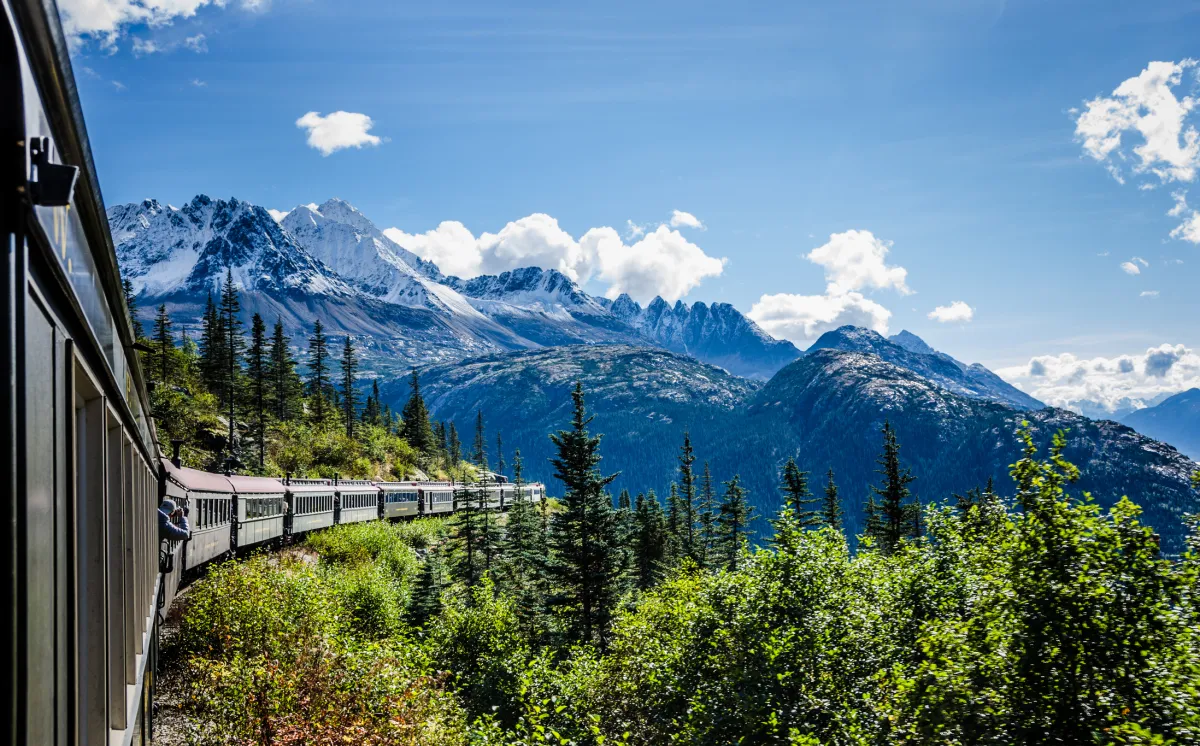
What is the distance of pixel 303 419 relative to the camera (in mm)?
87562

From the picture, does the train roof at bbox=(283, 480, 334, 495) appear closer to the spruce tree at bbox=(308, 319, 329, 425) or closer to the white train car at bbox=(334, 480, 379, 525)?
the white train car at bbox=(334, 480, 379, 525)

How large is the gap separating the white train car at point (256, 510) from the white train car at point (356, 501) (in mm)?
9671

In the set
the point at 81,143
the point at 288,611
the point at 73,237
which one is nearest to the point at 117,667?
the point at 73,237

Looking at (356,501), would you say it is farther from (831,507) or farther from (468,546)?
(831,507)

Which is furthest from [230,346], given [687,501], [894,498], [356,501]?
[894,498]

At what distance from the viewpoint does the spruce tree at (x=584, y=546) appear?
36.1 metres

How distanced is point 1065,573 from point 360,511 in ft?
146

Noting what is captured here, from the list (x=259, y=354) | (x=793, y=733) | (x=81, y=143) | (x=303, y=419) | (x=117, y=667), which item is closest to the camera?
(x=81, y=143)

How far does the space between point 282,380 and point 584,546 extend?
61.1 metres

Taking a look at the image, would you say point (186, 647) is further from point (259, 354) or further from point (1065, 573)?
point (259, 354)

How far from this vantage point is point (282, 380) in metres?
84.4

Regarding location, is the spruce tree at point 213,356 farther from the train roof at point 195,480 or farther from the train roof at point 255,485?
the train roof at point 195,480

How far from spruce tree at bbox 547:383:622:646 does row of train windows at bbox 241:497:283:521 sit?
13.5 meters

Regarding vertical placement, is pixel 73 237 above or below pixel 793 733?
above
